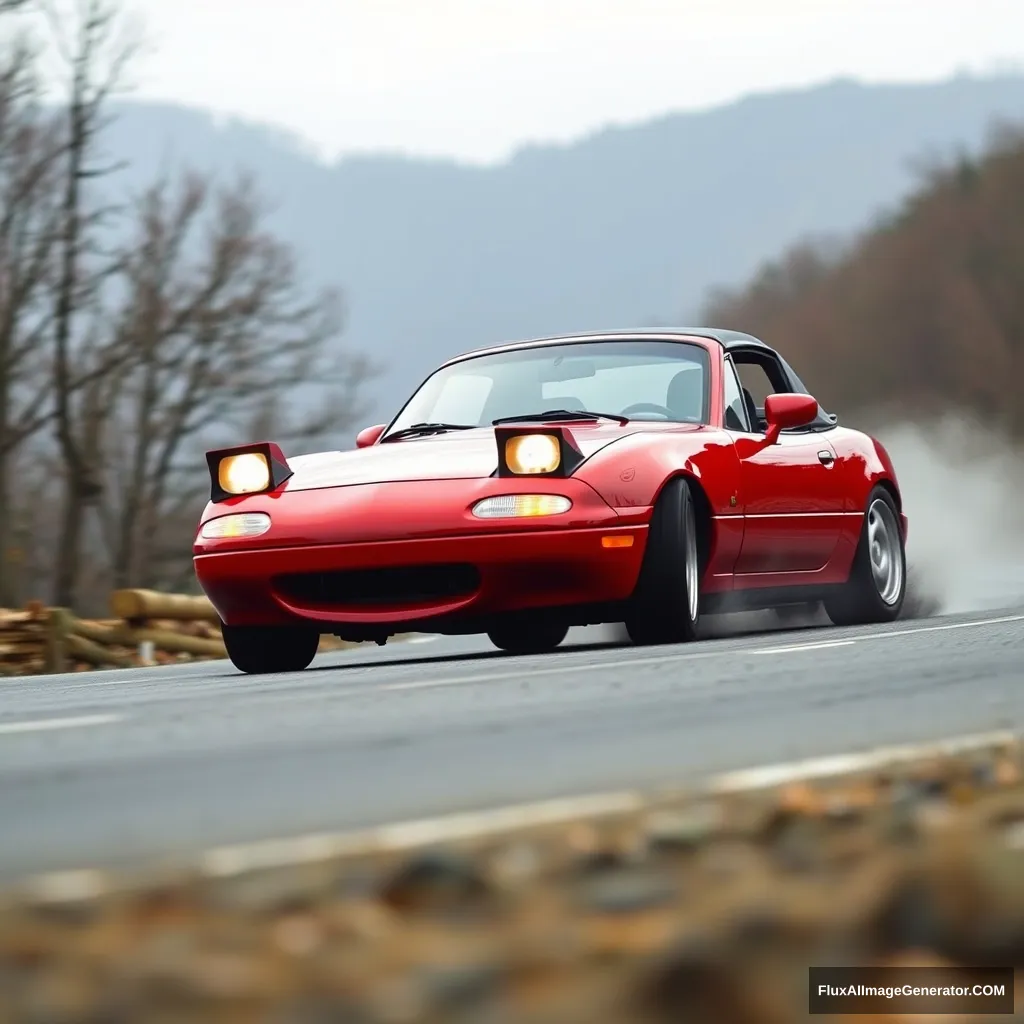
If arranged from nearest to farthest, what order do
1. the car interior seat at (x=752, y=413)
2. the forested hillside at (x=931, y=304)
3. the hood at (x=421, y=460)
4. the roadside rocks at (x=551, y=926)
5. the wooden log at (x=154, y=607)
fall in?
the roadside rocks at (x=551, y=926), the hood at (x=421, y=460), the car interior seat at (x=752, y=413), the wooden log at (x=154, y=607), the forested hillside at (x=931, y=304)

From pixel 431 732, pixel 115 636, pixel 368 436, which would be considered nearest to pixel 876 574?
pixel 368 436

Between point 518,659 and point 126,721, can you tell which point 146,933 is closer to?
point 126,721

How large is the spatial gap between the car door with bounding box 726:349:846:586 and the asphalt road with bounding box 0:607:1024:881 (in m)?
1.63

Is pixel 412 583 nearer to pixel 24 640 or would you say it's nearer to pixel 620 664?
pixel 620 664

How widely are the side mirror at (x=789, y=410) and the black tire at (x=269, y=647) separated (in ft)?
7.38

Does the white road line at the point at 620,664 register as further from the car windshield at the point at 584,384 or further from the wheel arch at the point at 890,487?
the wheel arch at the point at 890,487

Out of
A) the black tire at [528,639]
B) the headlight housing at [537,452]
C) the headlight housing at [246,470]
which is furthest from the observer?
the black tire at [528,639]

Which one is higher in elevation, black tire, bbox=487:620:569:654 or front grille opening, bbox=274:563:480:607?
front grille opening, bbox=274:563:480:607

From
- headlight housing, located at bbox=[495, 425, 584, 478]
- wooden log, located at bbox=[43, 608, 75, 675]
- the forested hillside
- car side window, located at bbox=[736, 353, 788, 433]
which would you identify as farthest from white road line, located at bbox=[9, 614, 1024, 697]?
the forested hillside

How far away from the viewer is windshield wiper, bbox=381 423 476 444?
9.79 m

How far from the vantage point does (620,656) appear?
7793mm

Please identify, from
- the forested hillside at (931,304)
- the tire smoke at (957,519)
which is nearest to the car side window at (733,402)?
the tire smoke at (957,519)

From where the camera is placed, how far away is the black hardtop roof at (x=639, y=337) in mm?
10039

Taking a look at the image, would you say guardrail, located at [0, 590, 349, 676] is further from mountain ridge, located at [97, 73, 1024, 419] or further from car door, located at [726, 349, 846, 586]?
mountain ridge, located at [97, 73, 1024, 419]
